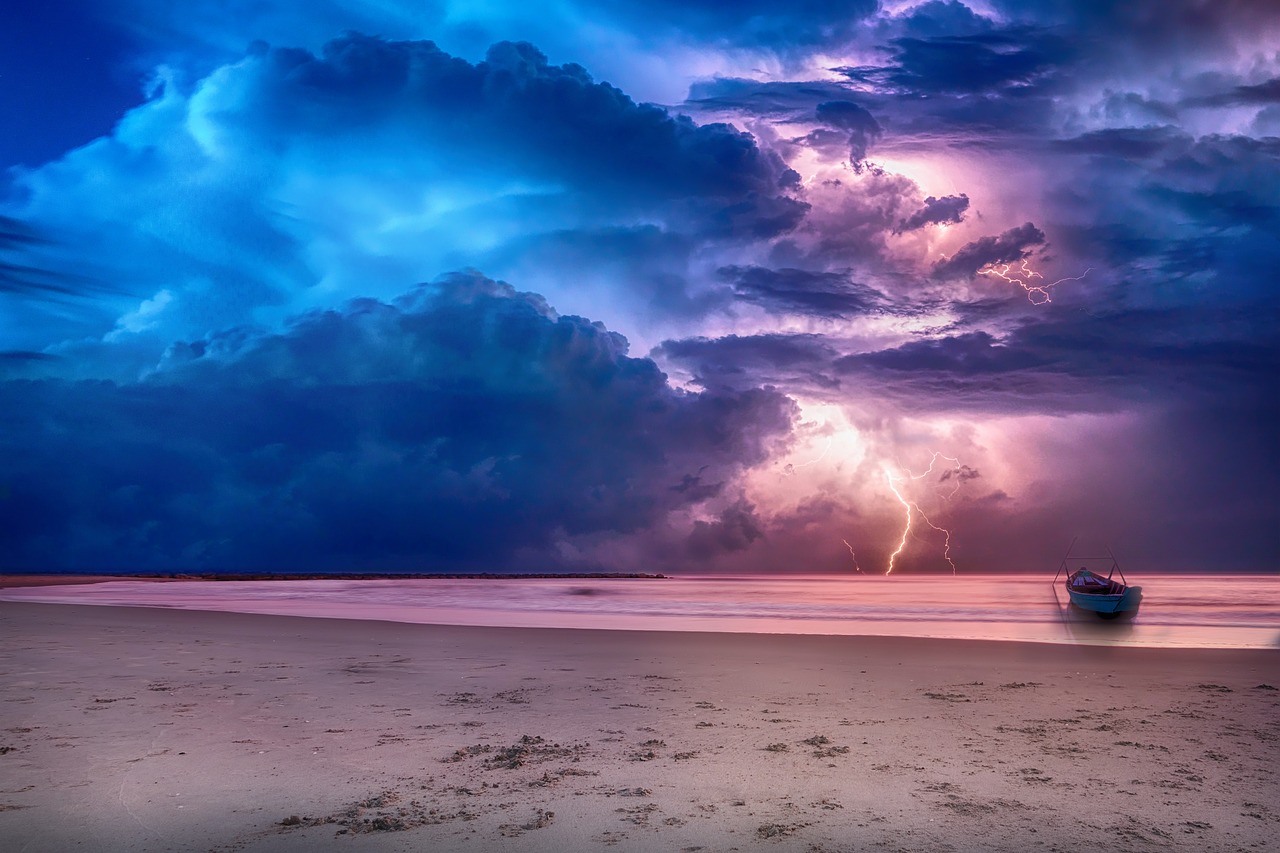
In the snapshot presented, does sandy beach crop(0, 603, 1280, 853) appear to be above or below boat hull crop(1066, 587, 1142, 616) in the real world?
above

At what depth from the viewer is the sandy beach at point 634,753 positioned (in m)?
7.05

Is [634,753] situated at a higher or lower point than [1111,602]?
higher

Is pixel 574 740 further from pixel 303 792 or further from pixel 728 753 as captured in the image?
pixel 303 792

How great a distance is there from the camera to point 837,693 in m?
13.7

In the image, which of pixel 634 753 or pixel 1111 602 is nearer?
pixel 634 753

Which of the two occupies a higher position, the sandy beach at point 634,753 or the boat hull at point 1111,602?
the sandy beach at point 634,753

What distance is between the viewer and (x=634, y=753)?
31.6ft

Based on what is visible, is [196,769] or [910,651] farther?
[910,651]

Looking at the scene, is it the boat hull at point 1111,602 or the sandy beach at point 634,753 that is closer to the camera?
the sandy beach at point 634,753

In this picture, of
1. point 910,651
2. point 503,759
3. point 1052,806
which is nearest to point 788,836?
point 1052,806

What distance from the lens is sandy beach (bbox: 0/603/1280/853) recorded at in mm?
7047

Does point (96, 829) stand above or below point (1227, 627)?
above

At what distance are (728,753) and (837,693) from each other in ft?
15.1

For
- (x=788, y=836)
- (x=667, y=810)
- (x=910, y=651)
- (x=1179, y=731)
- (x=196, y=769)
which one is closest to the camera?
(x=788, y=836)
